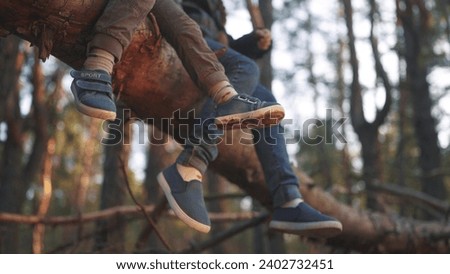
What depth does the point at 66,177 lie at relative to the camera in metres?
16.9

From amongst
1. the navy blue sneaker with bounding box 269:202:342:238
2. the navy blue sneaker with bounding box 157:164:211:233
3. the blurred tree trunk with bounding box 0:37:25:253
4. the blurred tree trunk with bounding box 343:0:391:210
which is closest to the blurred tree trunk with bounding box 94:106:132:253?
the navy blue sneaker with bounding box 157:164:211:233

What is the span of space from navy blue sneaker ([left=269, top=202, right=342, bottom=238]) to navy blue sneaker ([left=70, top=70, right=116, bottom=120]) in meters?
1.25

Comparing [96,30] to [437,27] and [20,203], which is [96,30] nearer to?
[20,203]

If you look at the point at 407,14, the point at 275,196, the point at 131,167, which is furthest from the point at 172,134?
the point at 131,167

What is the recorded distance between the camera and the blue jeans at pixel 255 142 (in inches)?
110

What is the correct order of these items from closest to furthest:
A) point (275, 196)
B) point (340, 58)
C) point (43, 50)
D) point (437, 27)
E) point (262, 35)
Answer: point (43, 50)
point (275, 196)
point (262, 35)
point (437, 27)
point (340, 58)

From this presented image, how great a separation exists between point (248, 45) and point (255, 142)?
691 millimetres

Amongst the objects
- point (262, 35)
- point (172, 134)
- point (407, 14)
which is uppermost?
point (407, 14)

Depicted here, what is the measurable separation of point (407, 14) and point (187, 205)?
18.5 feet

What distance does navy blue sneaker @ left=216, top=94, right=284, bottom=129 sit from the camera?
253 centimetres

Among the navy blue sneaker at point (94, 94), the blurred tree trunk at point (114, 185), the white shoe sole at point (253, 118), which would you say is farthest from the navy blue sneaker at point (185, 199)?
the blurred tree trunk at point (114, 185)

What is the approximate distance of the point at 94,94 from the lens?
7.55 ft

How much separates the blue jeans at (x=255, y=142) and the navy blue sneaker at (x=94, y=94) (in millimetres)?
590

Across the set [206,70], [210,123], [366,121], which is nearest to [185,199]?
[210,123]
